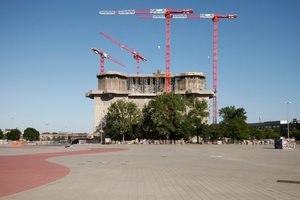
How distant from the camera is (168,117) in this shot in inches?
2968

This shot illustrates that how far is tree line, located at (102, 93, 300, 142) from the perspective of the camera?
74.6m

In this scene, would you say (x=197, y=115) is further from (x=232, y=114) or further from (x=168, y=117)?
(x=232, y=114)

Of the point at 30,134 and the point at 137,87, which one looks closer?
the point at 137,87

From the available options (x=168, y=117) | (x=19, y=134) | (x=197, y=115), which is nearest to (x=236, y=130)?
(x=197, y=115)

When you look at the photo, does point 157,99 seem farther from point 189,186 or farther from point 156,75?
point 189,186

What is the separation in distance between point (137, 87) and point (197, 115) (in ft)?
123

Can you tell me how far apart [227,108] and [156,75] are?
34.7 metres

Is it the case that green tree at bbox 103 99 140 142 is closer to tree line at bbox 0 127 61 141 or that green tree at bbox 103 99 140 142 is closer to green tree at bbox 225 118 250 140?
green tree at bbox 225 118 250 140

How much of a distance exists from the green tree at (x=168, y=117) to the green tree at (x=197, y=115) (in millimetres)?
3805

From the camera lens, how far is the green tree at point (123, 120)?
2997 inches

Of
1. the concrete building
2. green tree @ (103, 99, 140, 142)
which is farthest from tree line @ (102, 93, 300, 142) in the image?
the concrete building

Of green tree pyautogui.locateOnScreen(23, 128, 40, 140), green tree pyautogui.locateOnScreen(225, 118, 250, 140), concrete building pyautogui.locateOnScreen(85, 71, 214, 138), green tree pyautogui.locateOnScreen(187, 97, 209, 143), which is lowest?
green tree pyautogui.locateOnScreen(23, 128, 40, 140)

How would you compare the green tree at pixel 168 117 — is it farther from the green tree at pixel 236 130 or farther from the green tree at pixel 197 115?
the green tree at pixel 236 130

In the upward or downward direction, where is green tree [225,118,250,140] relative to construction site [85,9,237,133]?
downward
